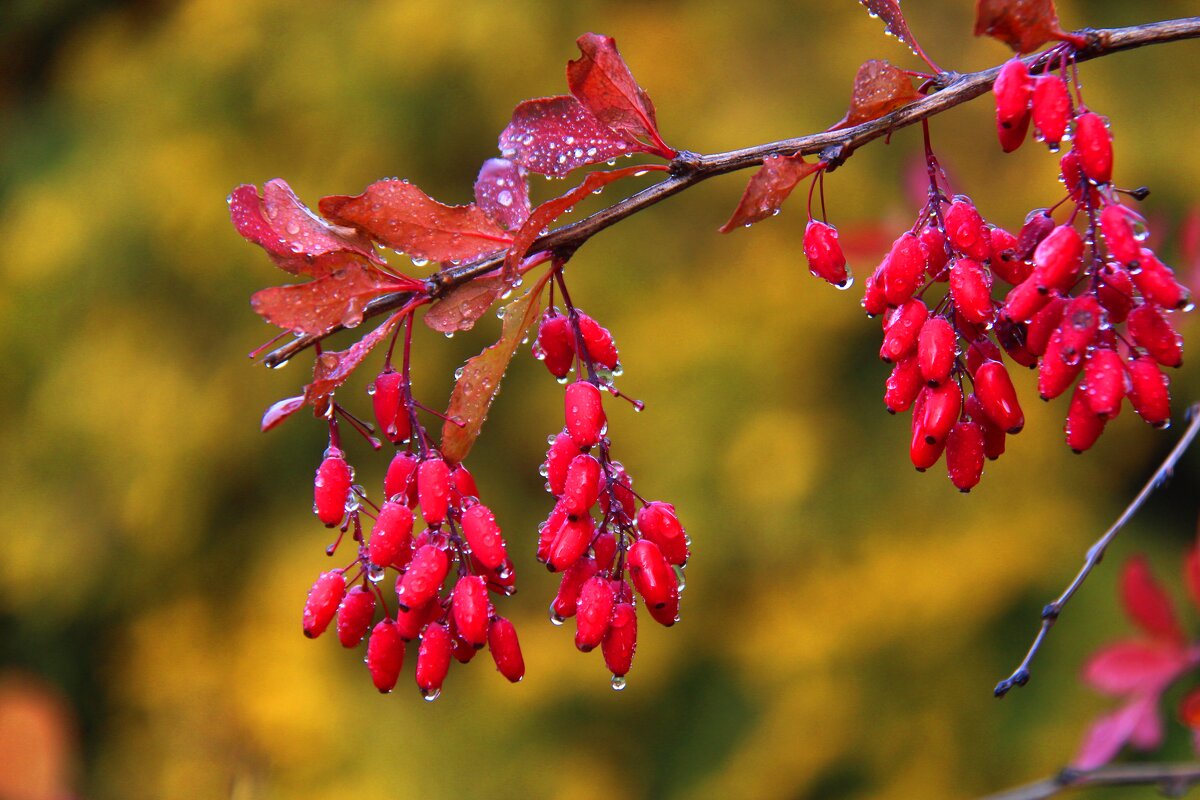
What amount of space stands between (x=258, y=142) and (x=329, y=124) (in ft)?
0.84

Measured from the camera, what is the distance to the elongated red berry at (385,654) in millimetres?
738

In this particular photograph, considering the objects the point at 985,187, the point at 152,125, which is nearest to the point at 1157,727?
the point at 985,187

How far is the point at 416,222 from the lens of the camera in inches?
27.8

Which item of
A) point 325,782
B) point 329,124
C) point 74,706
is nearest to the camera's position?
point 325,782

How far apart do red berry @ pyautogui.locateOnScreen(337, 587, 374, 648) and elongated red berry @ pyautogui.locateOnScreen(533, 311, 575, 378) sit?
0.20 metres

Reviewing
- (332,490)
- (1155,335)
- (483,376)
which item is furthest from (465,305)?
(1155,335)

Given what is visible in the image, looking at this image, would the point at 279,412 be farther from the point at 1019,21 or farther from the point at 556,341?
the point at 1019,21

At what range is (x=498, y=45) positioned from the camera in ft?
8.61

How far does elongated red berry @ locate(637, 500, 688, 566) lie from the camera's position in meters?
0.71

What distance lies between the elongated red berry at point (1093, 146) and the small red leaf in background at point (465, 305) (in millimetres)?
330

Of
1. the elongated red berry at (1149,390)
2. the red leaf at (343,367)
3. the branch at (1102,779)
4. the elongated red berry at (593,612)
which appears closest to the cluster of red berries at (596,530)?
the elongated red berry at (593,612)

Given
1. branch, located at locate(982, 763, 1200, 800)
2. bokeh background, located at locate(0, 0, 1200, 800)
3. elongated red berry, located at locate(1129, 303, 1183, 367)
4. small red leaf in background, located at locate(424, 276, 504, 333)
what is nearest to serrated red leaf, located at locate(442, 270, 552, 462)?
small red leaf in background, located at locate(424, 276, 504, 333)

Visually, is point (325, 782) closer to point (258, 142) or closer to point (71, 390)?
point (71, 390)

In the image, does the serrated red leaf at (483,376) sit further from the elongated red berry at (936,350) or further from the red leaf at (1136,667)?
the red leaf at (1136,667)
